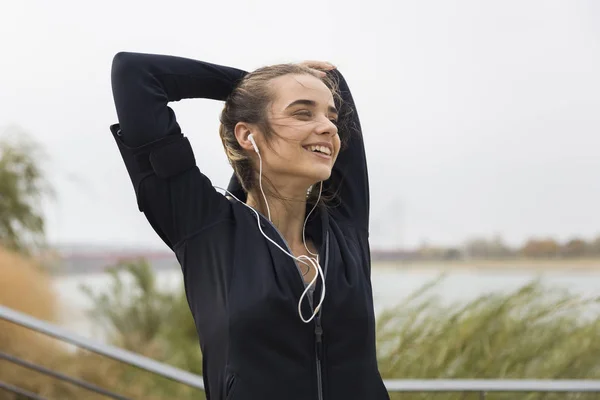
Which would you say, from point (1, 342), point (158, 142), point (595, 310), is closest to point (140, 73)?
point (158, 142)

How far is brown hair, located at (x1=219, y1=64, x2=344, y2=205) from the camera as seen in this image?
1258mm

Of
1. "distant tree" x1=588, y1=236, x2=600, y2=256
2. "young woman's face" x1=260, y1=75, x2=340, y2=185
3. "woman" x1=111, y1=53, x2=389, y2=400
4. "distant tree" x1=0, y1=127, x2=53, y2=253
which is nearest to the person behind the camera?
"woman" x1=111, y1=53, x2=389, y2=400

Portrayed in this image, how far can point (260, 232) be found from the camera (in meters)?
1.19

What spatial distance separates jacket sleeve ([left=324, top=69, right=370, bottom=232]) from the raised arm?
0.82 feet

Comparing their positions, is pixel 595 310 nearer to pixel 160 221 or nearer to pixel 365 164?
pixel 365 164

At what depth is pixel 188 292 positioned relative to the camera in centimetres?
121

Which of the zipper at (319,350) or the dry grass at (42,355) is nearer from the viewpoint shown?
the zipper at (319,350)

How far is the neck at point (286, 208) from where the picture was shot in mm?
1273

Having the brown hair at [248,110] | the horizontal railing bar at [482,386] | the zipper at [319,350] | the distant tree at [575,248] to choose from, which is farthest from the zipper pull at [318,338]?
the distant tree at [575,248]

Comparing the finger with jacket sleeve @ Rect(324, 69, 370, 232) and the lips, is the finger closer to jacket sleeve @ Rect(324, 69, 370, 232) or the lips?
jacket sleeve @ Rect(324, 69, 370, 232)

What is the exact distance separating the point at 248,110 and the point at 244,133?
4 cm

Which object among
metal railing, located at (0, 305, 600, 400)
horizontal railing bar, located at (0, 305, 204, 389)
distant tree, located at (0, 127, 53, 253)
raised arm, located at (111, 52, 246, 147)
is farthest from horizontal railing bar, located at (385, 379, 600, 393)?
distant tree, located at (0, 127, 53, 253)

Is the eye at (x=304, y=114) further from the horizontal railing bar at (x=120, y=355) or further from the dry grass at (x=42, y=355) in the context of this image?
the dry grass at (x=42, y=355)

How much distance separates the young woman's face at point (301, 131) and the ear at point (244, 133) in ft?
0.08
